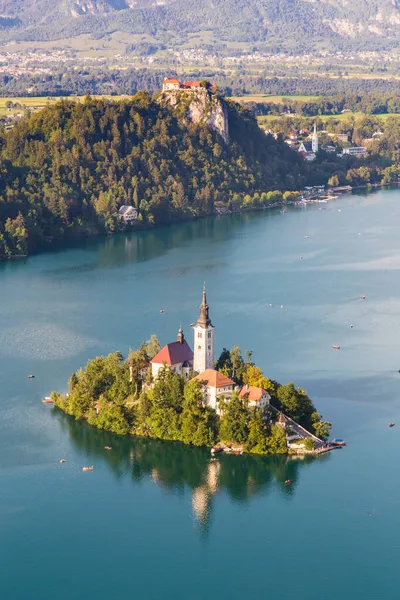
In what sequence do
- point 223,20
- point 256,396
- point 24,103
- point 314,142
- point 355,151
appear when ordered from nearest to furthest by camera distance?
1. point 256,396
2. point 314,142
3. point 355,151
4. point 24,103
5. point 223,20

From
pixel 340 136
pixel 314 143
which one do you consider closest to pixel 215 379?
pixel 314 143

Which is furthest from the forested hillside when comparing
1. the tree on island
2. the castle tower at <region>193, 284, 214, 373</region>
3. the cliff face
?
the tree on island

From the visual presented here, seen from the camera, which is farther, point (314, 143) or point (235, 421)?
point (314, 143)

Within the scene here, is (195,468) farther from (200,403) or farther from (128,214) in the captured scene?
(128,214)

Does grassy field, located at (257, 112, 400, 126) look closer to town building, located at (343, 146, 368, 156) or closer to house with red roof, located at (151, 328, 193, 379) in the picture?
town building, located at (343, 146, 368, 156)

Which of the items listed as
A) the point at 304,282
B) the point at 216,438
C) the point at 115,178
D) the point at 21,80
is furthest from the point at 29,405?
the point at 21,80

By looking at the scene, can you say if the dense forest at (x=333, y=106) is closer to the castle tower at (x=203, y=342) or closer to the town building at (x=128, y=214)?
the town building at (x=128, y=214)
